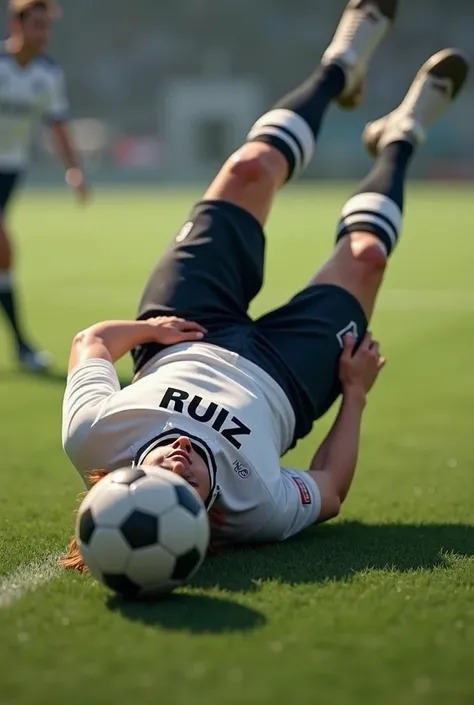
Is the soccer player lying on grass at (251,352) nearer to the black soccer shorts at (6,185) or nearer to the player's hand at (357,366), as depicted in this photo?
the player's hand at (357,366)

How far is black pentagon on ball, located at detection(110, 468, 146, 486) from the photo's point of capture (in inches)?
121

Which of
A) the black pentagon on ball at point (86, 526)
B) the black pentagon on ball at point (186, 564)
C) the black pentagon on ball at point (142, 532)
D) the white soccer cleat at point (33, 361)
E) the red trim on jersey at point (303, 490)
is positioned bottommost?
the white soccer cleat at point (33, 361)

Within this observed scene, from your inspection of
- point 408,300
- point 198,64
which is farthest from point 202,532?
point 198,64

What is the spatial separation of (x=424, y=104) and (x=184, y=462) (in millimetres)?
2920

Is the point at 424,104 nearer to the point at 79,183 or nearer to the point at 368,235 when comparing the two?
the point at 368,235

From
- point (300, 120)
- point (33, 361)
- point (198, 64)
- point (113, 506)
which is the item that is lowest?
point (198, 64)

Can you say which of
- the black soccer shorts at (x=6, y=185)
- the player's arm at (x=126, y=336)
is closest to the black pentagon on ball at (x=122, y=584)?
the player's arm at (x=126, y=336)

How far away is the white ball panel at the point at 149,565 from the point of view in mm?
2979

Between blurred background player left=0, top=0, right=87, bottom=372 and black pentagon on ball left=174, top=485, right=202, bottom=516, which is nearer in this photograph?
black pentagon on ball left=174, top=485, right=202, bottom=516

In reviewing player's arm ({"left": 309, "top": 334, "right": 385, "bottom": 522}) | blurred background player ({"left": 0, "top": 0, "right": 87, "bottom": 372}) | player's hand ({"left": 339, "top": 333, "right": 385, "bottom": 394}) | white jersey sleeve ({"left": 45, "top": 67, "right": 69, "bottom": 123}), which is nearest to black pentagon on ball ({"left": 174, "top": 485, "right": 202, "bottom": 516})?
player's arm ({"left": 309, "top": 334, "right": 385, "bottom": 522})

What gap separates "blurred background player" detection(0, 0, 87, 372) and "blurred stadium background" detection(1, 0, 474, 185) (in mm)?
30888

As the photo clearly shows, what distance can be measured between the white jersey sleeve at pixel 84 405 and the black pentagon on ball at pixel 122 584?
0.58 metres

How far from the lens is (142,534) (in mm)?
2975

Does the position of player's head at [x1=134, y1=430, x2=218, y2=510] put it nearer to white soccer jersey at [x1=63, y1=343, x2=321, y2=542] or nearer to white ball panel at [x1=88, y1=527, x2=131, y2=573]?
white soccer jersey at [x1=63, y1=343, x2=321, y2=542]
